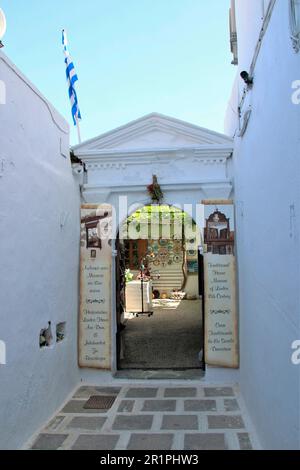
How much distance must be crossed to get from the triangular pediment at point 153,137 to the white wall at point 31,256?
740 mm

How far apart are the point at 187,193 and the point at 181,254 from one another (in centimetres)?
973

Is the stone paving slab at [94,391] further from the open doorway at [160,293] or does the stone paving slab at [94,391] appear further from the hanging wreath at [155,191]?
the hanging wreath at [155,191]

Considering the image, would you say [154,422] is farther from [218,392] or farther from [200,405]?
[218,392]

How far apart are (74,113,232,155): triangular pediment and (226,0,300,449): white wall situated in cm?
149

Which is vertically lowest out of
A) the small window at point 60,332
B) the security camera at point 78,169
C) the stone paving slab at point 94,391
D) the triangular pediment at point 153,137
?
the stone paving slab at point 94,391

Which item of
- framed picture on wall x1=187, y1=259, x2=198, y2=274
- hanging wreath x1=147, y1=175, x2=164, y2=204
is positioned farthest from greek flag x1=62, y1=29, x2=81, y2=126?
framed picture on wall x1=187, y1=259, x2=198, y2=274

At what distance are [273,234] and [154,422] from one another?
2825 millimetres

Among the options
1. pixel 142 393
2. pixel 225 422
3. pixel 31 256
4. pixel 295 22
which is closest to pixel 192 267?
pixel 142 393

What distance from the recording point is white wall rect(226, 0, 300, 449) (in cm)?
259

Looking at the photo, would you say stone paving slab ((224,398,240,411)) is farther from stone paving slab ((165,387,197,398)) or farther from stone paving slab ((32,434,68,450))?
stone paving slab ((32,434,68,450))

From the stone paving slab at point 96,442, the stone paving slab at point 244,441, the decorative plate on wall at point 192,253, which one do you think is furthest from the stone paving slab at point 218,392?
the decorative plate on wall at point 192,253

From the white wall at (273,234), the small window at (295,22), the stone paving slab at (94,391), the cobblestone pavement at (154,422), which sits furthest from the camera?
the stone paving slab at (94,391)

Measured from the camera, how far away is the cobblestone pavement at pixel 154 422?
418 centimetres
